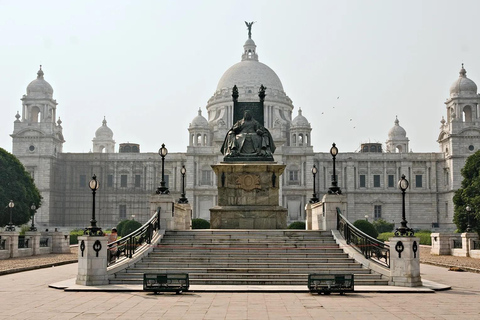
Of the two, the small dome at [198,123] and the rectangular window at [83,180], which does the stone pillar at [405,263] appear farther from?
the small dome at [198,123]

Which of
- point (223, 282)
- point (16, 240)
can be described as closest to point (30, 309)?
point (223, 282)

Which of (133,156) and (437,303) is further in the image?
(133,156)

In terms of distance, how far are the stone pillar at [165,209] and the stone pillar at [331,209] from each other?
20.1 feet

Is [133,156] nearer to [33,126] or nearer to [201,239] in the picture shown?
[33,126]

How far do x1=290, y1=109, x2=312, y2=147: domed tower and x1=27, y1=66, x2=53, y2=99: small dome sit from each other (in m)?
37.0

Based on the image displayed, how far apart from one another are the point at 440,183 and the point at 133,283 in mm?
84461

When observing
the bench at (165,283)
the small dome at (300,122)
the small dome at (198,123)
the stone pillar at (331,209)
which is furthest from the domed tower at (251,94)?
the bench at (165,283)

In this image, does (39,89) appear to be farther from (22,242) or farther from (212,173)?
(22,242)

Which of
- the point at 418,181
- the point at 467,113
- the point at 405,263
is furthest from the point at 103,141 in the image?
the point at 405,263

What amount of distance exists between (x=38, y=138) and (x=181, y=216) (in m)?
66.5

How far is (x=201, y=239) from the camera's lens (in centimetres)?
2419

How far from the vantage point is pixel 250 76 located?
368ft

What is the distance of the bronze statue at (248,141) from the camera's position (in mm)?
28953

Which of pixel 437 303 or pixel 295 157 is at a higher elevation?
pixel 295 157
